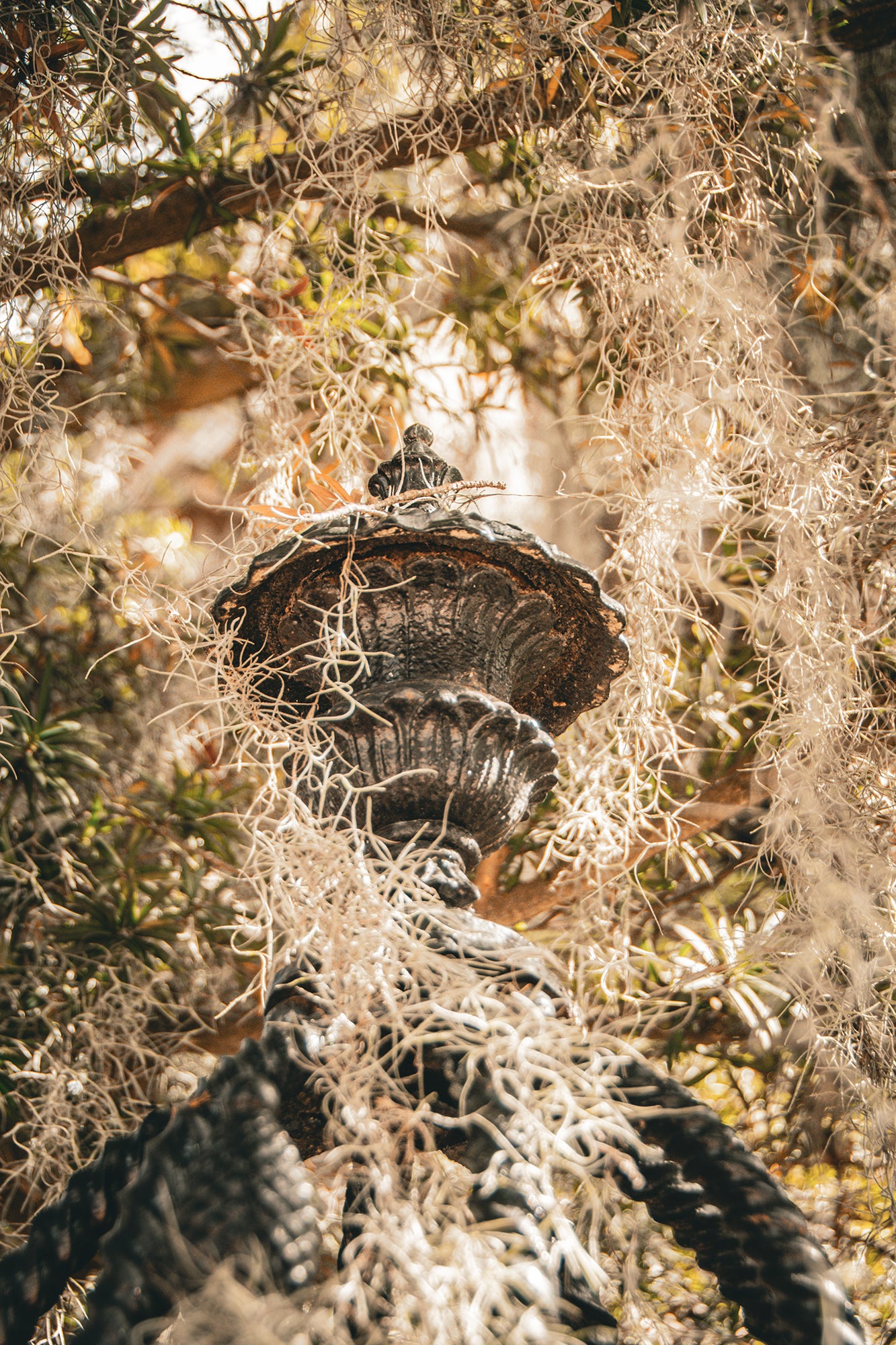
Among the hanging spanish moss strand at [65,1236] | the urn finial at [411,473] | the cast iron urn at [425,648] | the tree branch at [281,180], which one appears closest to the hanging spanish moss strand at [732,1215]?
the cast iron urn at [425,648]

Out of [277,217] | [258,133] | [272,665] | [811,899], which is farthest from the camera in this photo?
[277,217]

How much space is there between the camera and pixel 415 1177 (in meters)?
0.69

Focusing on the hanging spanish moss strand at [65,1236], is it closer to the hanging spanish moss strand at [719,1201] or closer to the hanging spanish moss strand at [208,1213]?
the hanging spanish moss strand at [208,1213]

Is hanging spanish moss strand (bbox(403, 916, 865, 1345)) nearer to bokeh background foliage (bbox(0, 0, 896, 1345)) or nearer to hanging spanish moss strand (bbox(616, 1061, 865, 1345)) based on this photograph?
hanging spanish moss strand (bbox(616, 1061, 865, 1345))

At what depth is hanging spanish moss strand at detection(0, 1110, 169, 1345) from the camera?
25.6 inches

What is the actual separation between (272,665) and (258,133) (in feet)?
2.98

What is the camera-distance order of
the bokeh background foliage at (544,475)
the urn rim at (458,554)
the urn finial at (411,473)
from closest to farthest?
1. the urn rim at (458,554)
2. the urn finial at (411,473)
3. the bokeh background foliage at (544,475)

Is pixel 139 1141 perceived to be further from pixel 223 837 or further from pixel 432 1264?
pixel 223 837

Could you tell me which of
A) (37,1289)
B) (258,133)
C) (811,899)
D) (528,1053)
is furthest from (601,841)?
(258,133)

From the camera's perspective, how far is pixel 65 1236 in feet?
2.25

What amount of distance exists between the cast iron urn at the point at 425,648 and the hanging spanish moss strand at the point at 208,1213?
0.23 meters

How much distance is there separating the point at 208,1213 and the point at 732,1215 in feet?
1.11

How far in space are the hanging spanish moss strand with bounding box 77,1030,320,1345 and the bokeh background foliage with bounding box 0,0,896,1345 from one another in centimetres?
33

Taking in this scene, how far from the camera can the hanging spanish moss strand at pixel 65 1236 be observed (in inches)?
25.6
